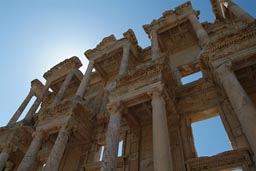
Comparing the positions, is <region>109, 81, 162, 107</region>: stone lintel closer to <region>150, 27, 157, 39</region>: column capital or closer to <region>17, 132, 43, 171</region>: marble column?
<region>17, 132, 43, 171</region>: marble column

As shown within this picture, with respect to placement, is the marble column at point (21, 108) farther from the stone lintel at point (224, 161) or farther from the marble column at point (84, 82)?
the stone lintel at point (224, 161)

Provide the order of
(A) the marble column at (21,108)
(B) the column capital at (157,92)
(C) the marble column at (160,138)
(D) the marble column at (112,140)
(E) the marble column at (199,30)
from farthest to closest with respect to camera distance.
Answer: (A) the marble column at (21,108) → (E) the marble column at (199,30) → (B) the column capital at (157,92) → (D) the marble column at (112,140) → (C) the marble column at (160,138)

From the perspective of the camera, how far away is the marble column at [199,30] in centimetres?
1312

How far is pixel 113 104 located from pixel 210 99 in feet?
17.4

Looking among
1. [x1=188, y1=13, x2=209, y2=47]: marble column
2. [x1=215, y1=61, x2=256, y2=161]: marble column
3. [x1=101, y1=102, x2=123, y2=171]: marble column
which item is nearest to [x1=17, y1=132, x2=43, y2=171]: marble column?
[x1=101, y1=102, x2=123, y2=171]: marble column

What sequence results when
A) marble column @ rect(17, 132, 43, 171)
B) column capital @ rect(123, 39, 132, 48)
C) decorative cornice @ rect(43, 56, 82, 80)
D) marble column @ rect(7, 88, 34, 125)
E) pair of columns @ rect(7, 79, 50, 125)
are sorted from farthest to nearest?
decorative cornice @ rect(43, 56, 82, 80) → marble column @ rect(7, 88, 34, 125) → pair of columns @ rect(7, 79, 50, 125) → column capital @ rect(123, 39, 132, 48) → marble column @ rect(17, 132, 43, 171)

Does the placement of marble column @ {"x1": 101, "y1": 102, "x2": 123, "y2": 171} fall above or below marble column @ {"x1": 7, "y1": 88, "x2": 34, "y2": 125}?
below

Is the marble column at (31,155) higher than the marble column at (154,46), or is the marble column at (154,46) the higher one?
the marble column at (154,46)

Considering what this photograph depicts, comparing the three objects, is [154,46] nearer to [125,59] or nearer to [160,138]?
[125,59]

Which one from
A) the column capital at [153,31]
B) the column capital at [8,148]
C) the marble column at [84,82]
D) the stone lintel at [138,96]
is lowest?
the column capital at [8,148]

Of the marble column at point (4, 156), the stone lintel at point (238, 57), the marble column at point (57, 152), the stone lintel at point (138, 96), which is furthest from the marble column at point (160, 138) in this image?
the marble column at point (4, 156)

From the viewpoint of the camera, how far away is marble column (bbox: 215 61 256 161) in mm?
7270

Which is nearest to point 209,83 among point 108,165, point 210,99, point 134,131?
point 210,99

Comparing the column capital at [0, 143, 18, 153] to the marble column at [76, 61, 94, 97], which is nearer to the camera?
the column capital at [0, 143, 18, 153]
